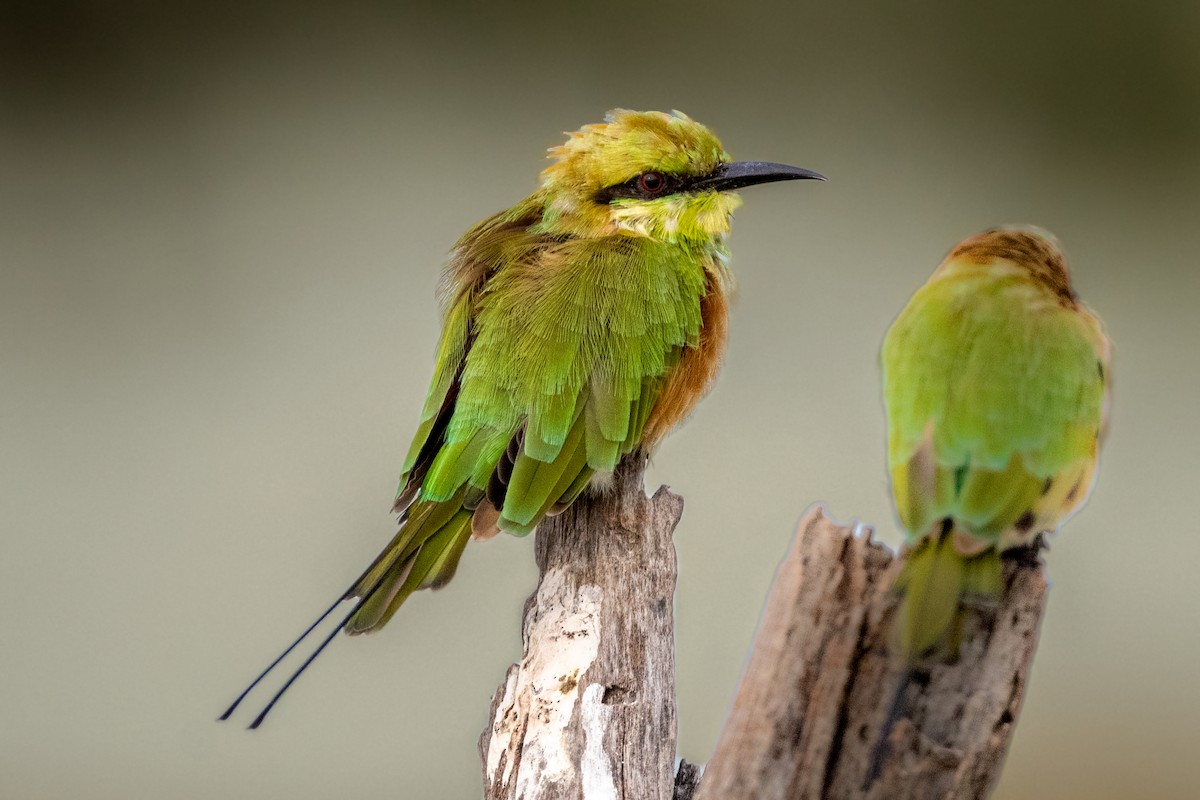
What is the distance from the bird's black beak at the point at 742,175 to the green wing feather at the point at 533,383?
0.08 meters

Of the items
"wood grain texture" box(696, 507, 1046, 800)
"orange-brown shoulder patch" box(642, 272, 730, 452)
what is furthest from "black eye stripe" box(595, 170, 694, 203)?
"wood grain texture" box(696, 507, 1046, 800)

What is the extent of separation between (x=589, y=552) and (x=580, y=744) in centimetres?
21

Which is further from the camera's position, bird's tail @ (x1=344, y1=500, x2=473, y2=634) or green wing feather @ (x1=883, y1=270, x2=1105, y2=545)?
bird's tail @ (x1=344, y1=500, x2=473, y2=634)

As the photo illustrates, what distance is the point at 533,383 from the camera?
1.21m

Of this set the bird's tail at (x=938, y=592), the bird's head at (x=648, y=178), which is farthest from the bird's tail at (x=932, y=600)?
the bird's head at (x=648, y=178)

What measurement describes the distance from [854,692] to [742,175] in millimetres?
673

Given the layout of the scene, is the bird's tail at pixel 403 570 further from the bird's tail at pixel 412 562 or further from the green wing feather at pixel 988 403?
the green wing feather at pixel 988 403

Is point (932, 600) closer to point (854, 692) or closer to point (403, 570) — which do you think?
point (854, 692)

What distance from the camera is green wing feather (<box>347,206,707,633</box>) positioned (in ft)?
3.72

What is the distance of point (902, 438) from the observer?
85 centimetres

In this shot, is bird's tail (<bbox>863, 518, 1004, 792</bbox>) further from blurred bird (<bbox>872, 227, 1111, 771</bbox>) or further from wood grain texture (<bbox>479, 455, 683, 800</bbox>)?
wood grain texture (<bbox>479, 455, 683, 800</bbox>)

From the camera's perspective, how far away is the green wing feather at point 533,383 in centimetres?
113

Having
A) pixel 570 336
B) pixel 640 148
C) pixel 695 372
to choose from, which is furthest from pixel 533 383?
pixel 640 148

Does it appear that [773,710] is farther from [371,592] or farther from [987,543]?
[371,592]
